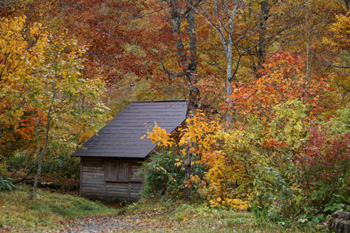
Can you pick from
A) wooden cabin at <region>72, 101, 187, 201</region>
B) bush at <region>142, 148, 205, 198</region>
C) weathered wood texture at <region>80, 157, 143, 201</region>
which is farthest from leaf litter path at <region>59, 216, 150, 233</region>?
weathered wood texture at <region>80, 157, 143, 201</region>

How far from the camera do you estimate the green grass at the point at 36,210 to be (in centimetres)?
1116

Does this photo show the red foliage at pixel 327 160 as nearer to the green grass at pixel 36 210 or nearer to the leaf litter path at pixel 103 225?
the leaf litter path at pixel 103 225

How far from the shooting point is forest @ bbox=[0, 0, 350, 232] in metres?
7.10

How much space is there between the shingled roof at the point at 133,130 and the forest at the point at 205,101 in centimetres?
234

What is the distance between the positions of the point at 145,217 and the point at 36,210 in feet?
14.7

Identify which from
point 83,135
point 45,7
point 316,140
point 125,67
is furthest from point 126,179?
point 316,140

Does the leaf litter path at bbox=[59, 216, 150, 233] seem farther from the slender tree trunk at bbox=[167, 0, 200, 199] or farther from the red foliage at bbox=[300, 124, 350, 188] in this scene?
the red foliage at bbox=[300, 124, 350, 188]

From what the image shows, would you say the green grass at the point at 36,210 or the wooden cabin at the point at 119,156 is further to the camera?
the wooden cabin at the point at 119,156

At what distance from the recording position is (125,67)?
1345 cm

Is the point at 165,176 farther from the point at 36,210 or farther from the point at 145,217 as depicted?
the point at 36,210

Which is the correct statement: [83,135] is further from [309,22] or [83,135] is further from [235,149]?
[235,149]

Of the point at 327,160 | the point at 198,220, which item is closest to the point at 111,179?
the point at 198,220

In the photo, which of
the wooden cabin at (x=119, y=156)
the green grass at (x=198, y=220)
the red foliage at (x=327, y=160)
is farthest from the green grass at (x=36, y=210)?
the red foliage at (x=327, y=160)

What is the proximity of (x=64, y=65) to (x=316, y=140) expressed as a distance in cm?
967
